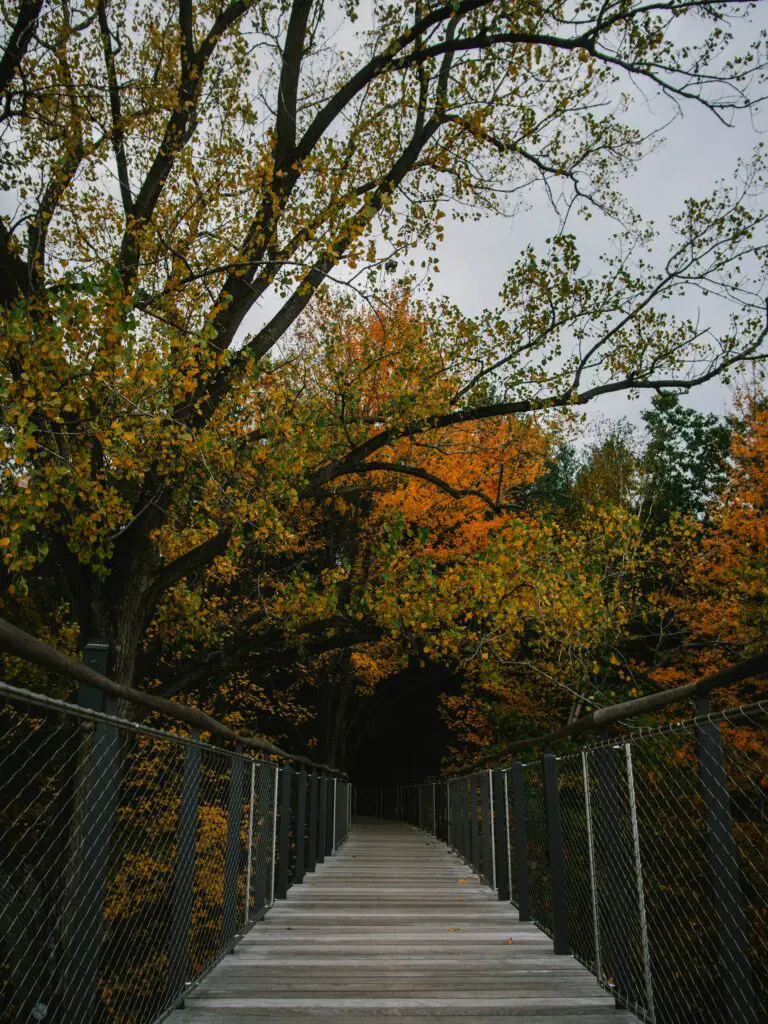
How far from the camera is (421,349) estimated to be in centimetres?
1069

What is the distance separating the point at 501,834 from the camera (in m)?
6.98

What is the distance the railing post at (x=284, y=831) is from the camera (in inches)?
253

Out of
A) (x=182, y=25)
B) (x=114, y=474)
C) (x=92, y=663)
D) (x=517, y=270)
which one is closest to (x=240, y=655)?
(x=114, y=474)

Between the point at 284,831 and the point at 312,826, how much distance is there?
268cm

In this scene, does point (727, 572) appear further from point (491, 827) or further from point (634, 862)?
point (634, 862)

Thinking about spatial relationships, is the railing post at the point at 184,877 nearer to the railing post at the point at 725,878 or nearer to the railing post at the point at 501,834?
the railing post at the point at 725,878

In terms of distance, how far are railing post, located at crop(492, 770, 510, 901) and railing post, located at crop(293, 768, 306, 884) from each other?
1.71 meters

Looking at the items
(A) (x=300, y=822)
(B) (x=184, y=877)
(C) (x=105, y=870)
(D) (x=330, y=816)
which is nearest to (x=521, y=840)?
(A) (x=300, y=822)

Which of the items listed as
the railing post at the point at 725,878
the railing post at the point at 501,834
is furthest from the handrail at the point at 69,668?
the railing post at the point at 501,834

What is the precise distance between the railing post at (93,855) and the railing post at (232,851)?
158 cm

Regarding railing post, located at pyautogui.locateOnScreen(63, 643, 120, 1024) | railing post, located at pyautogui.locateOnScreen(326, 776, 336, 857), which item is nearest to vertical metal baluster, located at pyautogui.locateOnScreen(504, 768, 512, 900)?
railing post, located at pyautogui.locateOnScreen(63, 643, 120, 1024)

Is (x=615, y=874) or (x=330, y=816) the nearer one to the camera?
(x=615, y=874)

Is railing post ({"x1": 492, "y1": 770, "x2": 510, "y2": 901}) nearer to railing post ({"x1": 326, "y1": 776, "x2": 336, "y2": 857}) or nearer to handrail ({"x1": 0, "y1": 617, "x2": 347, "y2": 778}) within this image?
handrail ({"x1": 0, "y1": 617, "x2": 347, "y2": 778})

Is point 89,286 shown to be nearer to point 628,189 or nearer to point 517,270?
point 517,270
